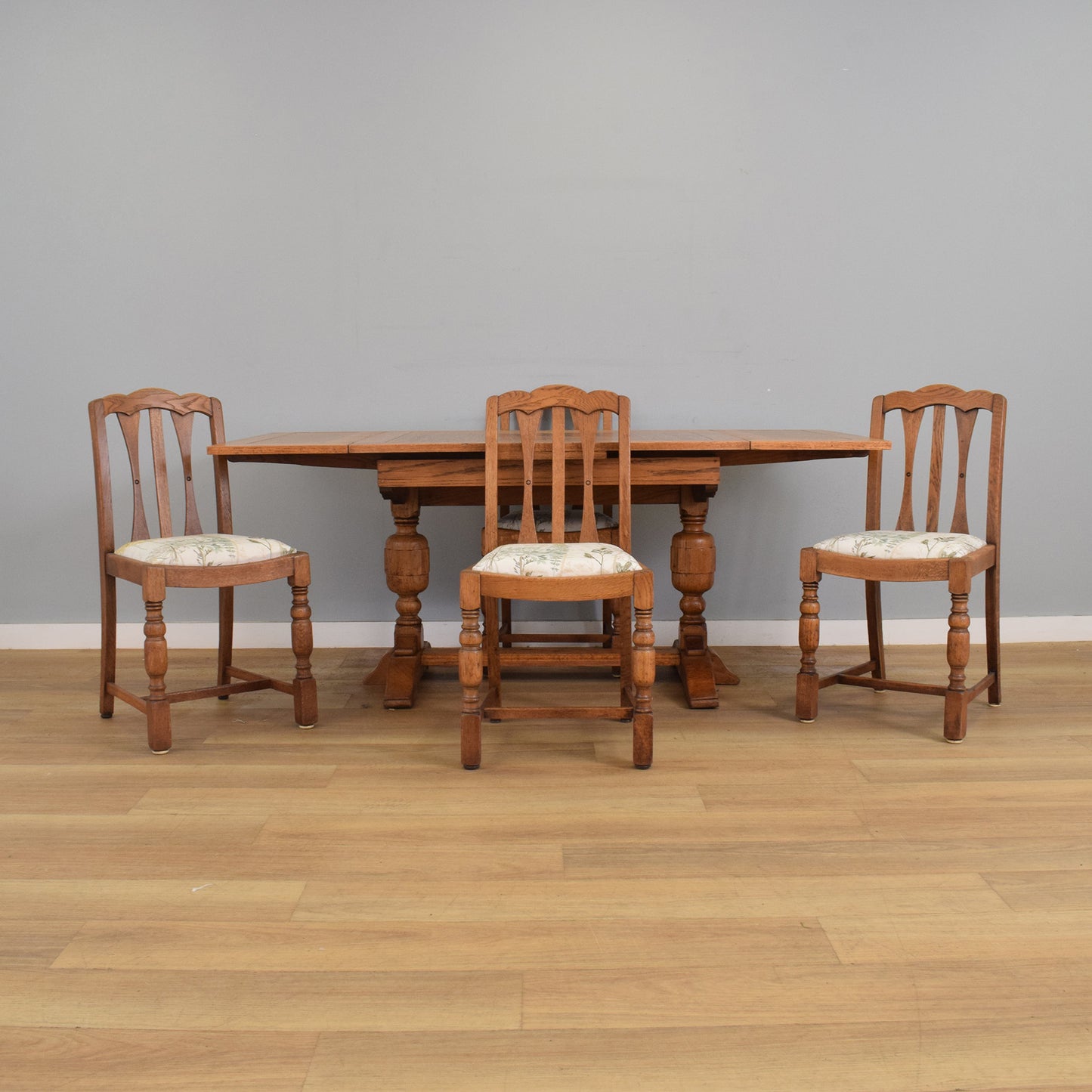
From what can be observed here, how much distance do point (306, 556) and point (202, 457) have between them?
110 centimetres

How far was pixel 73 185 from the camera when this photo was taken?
3418mm

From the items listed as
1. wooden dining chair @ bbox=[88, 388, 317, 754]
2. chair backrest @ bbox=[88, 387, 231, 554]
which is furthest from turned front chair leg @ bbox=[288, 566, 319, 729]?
chair backrest @ bbox=[88, 387, 231, 554]

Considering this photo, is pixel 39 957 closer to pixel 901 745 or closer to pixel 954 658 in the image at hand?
pixel 901 745

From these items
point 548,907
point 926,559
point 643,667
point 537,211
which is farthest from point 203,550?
point 926,559

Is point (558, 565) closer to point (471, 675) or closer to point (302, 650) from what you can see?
point (471, 675)

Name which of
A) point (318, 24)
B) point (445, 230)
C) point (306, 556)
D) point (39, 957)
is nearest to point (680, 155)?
point (445, 230)

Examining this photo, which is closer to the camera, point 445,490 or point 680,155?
point 445,490

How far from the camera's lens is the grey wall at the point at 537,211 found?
3.38m

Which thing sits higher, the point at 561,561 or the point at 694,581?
the point at 561,561

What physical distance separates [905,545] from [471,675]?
1189 millimetres

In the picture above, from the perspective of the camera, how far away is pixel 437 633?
11.8 ft

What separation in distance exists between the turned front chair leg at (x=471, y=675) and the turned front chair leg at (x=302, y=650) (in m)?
0.52

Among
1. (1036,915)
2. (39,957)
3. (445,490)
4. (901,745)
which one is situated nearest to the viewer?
(39,957)

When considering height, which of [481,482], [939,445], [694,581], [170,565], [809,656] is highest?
[939,445]
